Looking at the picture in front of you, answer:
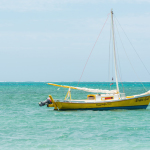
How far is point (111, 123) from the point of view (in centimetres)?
2859

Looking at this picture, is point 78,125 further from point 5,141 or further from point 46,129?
point 5,141

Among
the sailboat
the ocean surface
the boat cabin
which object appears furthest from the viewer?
the boat cabin

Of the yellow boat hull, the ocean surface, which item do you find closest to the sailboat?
the yellow boat hull

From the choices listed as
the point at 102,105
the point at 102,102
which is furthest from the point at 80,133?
the point at 102,105

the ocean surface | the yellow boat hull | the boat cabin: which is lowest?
the ocean surface

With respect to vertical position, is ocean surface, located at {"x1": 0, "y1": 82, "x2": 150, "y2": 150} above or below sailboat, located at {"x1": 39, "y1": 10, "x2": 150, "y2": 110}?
below

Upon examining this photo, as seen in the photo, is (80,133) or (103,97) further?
(103,97)

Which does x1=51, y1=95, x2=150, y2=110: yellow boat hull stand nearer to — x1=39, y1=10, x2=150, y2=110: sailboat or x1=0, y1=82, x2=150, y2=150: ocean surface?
x1=39, y1=10, x2=150, y2=110: sailboat

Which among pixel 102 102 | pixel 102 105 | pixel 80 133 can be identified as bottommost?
pixel 80 133

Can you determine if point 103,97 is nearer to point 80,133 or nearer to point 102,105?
point 102,105

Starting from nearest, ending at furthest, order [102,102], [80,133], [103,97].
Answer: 1. [80,133]
2. [102,102]
3. [103,97]

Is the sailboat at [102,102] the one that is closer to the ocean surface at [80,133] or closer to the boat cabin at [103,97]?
the boat cabin at [103,97]

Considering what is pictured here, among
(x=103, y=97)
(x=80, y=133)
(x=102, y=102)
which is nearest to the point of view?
(x=80, y=133)

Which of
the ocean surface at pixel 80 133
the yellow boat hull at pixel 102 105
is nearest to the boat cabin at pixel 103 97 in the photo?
the yellow boat hull at pixel 102 105
